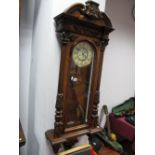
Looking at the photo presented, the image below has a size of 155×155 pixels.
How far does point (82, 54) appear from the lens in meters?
1.22

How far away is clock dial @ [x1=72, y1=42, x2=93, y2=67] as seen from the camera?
1.19m

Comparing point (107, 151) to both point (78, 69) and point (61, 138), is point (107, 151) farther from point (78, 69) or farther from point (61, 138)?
point (78, 69)

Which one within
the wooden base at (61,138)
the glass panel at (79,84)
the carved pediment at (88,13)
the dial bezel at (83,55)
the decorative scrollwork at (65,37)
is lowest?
the wooden base at (61,138)

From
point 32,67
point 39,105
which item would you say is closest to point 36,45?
point 32,67

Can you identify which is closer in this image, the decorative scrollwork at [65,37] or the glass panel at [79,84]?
the decorative scrollwork at [65,37]

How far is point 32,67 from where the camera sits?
141 cm

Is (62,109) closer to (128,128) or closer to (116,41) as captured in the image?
(128,128)

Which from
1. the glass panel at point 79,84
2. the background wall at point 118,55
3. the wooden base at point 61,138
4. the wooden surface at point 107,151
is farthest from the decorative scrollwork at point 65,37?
the wooden surface at point 107,151

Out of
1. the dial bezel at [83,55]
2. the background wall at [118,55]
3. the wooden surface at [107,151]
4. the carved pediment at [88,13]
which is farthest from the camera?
the background wall at [118,55]

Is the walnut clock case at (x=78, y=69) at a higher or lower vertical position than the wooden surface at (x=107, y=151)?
higher

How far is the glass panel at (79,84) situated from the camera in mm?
1204

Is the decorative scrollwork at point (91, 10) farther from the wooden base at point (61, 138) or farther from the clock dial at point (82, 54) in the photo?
the wooden base at point (61, 138)

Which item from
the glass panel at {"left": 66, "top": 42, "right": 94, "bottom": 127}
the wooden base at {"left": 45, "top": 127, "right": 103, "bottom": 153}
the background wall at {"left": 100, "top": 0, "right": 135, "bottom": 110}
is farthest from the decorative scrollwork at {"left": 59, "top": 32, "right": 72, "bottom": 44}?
the background wall at {"left": 100, "top": 0, "right": 135, "bottom": 110}

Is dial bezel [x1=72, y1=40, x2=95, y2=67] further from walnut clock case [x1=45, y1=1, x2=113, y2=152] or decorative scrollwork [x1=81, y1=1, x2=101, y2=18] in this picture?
decorative scrollwork [x1=81, y1=1, x2=101, y2=18]
